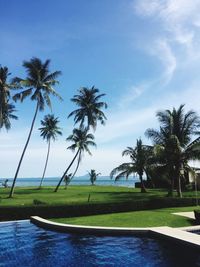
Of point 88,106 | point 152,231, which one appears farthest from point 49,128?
point 152,231

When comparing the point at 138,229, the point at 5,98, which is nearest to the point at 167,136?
the point at 138,229

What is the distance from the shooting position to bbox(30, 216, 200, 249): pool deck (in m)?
15.5

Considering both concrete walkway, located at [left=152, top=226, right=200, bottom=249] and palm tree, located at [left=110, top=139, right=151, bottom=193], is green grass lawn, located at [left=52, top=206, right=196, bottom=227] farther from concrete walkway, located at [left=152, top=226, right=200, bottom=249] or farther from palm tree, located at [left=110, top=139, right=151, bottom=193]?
palm tree, located at [left=110, top=139, right=151, bottom=193]

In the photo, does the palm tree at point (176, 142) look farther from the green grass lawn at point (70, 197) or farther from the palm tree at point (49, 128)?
the palm tree at point (49, 128)

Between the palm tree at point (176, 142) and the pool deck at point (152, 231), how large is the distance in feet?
49.1

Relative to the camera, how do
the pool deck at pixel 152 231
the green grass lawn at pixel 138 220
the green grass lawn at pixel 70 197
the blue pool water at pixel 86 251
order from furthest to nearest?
the green grass lawn at pixel 70 197
the green grass lawn at pixel 138 220
the pool deck at pixel 152 231
the blue pool water at pixel 86 251

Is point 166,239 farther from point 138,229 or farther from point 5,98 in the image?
point 5,98

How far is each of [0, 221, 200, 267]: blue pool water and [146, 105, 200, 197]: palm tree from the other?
1699 centimetres

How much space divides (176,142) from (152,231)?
1636cm

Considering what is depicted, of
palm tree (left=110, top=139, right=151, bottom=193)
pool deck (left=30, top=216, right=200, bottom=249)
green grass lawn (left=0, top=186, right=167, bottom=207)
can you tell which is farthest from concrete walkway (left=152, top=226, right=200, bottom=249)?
palm tree (left=110, top=139, right=151, bottom=193)

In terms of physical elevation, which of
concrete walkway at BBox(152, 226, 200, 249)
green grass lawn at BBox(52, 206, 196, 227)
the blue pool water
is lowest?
the blue pool water

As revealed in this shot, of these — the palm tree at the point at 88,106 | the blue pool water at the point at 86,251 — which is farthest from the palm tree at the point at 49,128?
the blue pool water at the point at 86,251

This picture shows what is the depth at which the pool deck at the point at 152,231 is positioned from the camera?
15.5 metres

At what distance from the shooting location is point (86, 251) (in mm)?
15211
